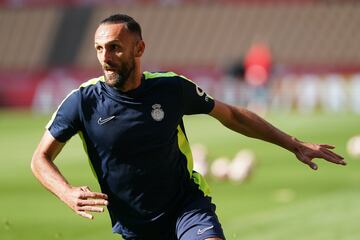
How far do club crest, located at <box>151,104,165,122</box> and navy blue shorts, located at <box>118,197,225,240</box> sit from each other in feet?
2.14

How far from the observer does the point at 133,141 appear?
24.4 ft

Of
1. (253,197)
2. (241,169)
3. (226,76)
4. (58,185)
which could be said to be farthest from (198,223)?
(226,76)

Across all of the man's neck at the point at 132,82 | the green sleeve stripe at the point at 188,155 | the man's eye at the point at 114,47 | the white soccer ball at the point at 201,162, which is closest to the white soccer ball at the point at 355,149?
the white soccer ball at the point at 201,162

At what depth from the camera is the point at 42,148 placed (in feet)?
24.0

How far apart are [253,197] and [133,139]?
9.48 meters

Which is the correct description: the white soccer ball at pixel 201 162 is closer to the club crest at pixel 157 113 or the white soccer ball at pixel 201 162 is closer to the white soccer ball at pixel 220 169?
the white soccer ball at pixel 220 169

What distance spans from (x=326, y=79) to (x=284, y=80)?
1.50m

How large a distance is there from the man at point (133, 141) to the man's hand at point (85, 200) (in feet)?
1.20

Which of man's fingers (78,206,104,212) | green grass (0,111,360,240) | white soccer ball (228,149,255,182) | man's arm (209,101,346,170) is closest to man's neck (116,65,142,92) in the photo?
man's arm (209,101,346,170)

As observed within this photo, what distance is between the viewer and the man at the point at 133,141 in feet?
24.0

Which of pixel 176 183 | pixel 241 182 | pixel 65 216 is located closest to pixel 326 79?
pixel 241 182

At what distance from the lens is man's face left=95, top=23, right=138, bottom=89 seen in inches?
285

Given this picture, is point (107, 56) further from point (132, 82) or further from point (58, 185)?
point (58, 185)

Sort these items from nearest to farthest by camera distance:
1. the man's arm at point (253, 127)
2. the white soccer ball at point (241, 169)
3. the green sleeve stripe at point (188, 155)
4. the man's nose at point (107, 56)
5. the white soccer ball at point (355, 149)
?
the man's nose at point (107, 56)
the green sleeve stripe at point (188, 155)
the man's arm at point (253, 127)
the white soccer ball at point (241, 169)
the white soccer ball at point (355, 149)
